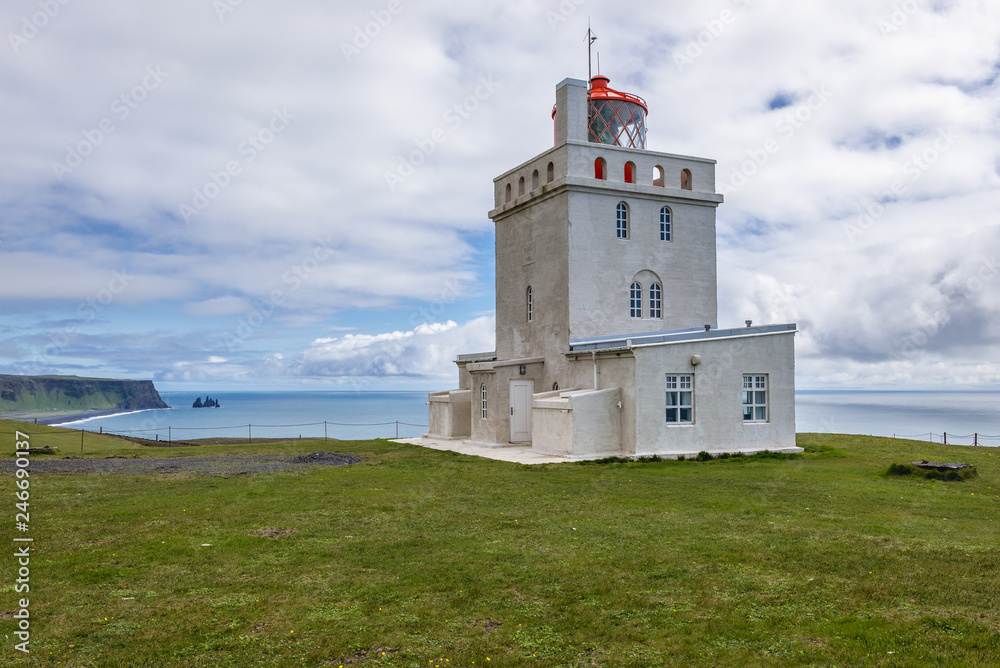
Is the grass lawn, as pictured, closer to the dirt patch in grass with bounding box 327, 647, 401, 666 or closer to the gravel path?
the dirt patch in grass with bounding box 327, 647, 401, 666

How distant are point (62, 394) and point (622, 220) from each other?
7624 inches

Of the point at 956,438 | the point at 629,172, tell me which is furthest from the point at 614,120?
the point at 956,438

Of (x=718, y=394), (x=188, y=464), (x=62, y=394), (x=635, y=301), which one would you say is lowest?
(x=62, y=394)

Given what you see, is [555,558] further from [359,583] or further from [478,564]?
[359,583]

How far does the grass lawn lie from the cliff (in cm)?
18103

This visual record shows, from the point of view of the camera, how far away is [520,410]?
77.5 feet

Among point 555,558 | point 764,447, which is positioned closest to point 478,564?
point 555,558

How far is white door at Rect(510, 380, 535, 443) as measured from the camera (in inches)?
918

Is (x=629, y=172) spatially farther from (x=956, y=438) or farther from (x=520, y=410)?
(x=956, y=438)

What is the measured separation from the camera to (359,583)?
728 cm

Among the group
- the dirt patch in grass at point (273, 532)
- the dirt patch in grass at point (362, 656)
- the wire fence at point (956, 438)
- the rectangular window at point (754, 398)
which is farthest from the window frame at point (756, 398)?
the dirt patch in grass at point (362, 656)

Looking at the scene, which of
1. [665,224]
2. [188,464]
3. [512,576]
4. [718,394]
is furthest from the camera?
[665,224]

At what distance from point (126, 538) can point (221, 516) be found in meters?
1.69

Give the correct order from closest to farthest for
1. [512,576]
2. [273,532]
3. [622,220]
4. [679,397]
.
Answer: [512,576], [273,532], [679,397], [622,220]
